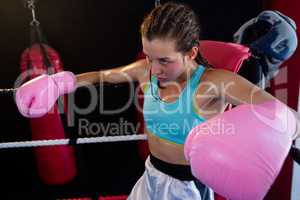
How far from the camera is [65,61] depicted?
2.21 m

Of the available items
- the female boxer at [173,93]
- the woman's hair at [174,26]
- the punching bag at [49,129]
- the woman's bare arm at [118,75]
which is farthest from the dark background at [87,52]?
the woman's hair at [174,26]

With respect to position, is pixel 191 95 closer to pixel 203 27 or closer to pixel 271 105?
pixel 271 105

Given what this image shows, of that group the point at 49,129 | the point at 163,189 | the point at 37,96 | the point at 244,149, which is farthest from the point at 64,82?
the point at 49,129

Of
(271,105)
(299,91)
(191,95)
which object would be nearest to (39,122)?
(191,95)

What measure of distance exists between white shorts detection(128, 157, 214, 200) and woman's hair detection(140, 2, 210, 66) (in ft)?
1.36

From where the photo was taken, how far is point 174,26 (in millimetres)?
1040

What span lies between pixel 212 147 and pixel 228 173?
66 mm

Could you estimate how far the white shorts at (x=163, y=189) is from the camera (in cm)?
116

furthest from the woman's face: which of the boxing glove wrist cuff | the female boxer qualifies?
the boxing glove wrist cuff

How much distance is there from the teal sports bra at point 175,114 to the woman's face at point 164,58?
0.22 feet

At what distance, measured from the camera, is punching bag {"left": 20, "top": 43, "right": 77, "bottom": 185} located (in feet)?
6.35

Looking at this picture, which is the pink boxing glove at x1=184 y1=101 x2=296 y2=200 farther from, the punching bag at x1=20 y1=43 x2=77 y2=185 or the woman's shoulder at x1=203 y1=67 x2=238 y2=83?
the punching bag at x1=20 y1=43 x2=77 y2=185

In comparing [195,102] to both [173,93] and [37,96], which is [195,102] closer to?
[173,93]

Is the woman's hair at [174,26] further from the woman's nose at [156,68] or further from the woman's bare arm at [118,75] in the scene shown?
the woman's bare arm at [118,75]
